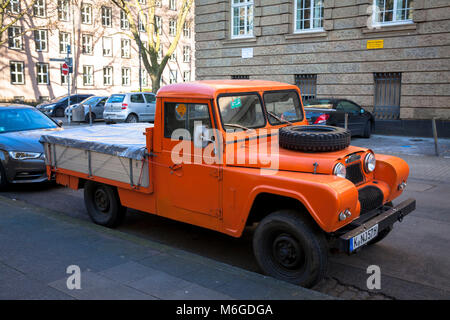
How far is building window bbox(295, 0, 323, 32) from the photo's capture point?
1886 centimetres

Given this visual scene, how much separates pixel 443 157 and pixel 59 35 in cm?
3918

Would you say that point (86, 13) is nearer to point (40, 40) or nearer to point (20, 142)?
point (40, 40)

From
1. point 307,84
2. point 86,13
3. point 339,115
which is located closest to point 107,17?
point 86,13

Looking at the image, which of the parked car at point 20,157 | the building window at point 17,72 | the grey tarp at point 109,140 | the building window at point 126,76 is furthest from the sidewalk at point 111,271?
the building window at point 126,76

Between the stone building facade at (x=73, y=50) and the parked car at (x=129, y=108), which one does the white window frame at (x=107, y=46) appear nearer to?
the stone building facade at (x=73, y=50)

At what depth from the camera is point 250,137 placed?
4895 millimetres

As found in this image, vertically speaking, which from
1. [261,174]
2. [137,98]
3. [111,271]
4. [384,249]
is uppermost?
[137,98]

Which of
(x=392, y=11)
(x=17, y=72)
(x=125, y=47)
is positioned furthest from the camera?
(x=125, y=47)

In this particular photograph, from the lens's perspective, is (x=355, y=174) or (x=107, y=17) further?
(x=107, y=17)

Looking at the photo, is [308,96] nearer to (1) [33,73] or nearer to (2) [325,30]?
(2) [325,30]

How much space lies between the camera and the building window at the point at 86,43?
44219 millimetres

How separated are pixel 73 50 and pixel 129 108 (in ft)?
84.6

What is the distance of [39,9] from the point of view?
1588 inches

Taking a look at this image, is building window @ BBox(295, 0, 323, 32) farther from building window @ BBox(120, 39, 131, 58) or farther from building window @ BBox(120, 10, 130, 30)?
building window @ BBox(120, 10, 130, 30)
